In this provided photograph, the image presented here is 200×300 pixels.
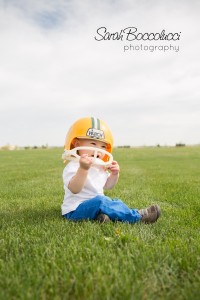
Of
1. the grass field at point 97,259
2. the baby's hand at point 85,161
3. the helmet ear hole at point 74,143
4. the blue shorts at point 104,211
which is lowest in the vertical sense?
the grass field at point 97,259

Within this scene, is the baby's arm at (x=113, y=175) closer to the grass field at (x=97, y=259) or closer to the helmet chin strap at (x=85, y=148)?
the helmet chin strap at (x=85, y=148)

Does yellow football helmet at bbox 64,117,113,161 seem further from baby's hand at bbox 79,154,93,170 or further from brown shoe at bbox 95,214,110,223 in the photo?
brown shoe at bbox 95,214,110,223

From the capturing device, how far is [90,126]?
436 cm

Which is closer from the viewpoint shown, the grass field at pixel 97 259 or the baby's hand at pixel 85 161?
the grass field at pixel 97 259

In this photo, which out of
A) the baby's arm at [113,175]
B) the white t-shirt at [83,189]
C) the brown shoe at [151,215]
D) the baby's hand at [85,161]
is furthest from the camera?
the baby's arm at [113,175]

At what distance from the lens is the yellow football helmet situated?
14.3 feet

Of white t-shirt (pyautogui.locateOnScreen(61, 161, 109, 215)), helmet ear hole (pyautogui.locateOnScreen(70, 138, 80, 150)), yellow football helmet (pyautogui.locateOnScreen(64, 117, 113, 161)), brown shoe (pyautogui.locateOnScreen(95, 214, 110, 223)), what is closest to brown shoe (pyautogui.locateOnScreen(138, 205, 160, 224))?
brown shoe (pyautogui.locateOnScreen(95, 214, 110, 223))

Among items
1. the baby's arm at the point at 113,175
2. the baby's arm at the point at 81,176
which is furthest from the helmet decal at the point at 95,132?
the baby's arm at the point at 113,175

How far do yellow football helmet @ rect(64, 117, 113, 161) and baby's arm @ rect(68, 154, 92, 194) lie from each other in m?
0.37

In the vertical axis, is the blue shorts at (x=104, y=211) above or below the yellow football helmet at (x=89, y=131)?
below

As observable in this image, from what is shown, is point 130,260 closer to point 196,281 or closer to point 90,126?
point 196,281

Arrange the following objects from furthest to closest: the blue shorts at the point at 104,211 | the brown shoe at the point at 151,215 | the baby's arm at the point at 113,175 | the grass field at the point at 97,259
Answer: the baby's arm at the point at 113,175 → the brown shoe at the point at 151,215 → the blue shorts at the point at 104,211 → the grass field at the point at 97,259

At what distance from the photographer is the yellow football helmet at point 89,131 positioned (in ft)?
14.3

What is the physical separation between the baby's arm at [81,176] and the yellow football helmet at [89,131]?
1.21 feet
